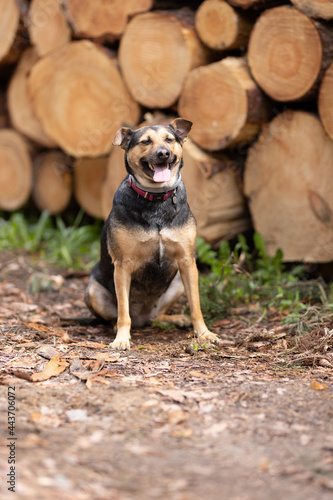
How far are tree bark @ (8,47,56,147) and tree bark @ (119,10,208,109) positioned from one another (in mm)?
1875

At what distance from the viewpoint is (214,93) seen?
5.33 metres

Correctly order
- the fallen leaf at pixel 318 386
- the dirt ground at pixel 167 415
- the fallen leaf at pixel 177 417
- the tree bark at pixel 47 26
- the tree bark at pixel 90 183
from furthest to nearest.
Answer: the tree bark at pixel 90 183 → the tree bark at pixel 47 26 → the fallen leaf at pixel 318 386 → the fallen leaf at pixel 177 417 → the dirt ground at pixel 167 415

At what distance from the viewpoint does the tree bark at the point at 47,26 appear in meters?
6.41

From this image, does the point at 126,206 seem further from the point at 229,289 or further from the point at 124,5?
the point at 124,5

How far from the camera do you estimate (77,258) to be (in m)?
6.70

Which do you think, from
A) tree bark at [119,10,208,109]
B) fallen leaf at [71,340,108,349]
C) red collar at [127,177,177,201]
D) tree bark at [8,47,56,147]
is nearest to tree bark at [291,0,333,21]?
tree bark at [119,10,208,109]

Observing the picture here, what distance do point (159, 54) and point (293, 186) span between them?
1864mm

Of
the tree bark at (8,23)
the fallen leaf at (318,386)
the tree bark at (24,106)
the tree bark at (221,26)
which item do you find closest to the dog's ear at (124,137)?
the tree bark at (221,26)

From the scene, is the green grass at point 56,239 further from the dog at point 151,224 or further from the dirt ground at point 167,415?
the dog at point 151,224

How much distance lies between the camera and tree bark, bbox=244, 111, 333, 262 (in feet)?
16.8

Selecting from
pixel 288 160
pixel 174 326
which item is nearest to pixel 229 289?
pixel 174 326

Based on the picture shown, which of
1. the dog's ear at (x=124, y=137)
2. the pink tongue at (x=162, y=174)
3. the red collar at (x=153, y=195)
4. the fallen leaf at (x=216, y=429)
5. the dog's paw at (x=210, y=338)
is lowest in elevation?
the dog's paw at (x=210, y=338)

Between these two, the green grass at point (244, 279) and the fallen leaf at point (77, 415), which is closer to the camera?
the fallen leaf at point (77, 415)

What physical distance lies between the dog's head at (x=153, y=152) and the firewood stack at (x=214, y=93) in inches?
51.1
